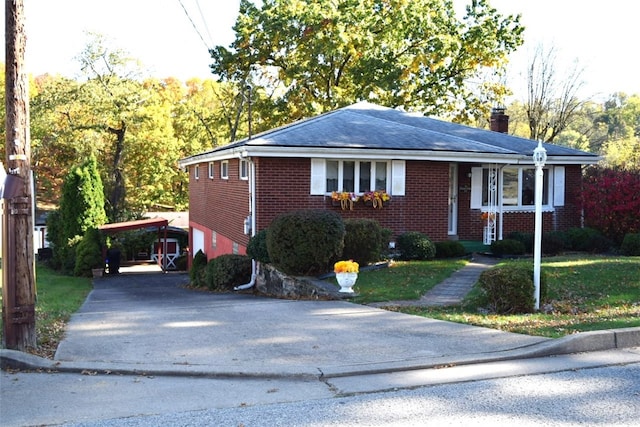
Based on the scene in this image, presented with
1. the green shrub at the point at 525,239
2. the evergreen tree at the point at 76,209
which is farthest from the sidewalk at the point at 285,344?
the evergreen tree at the point at 76,209

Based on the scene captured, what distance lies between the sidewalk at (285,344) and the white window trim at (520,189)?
915cm

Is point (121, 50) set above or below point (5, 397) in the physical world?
above

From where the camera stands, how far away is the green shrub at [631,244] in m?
17.4

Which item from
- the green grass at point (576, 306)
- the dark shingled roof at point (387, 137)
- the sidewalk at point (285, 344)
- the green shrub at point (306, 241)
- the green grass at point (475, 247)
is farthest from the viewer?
the green grass at point (475, 247)

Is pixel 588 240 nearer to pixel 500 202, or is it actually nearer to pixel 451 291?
pixel 500 202

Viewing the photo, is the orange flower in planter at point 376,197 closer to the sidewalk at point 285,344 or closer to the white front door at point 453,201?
the white front door at point 453,201

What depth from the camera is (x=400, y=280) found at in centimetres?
1398

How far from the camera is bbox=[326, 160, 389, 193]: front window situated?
17.7 metres

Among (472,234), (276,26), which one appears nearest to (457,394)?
(472,234)

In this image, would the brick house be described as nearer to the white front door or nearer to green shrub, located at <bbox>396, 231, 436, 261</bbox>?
the white front door

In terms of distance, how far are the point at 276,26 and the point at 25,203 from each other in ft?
85.5

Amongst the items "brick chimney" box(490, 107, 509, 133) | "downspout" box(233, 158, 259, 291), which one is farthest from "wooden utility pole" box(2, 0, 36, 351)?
"brick chimney" box(490, 107, 509, 133)

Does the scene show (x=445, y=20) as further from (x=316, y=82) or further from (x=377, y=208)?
(x=377, y=208)

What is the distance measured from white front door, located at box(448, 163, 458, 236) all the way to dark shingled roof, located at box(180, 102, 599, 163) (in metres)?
0.93
